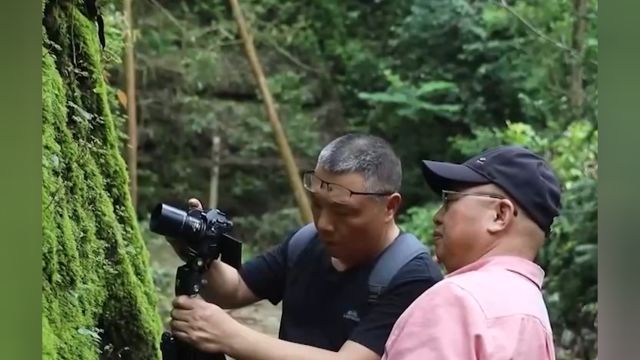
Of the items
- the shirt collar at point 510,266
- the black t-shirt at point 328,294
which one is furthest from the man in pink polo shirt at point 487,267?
the black t-shirt at point 328,294

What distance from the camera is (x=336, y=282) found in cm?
161

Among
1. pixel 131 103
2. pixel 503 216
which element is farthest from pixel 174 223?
pixel 131 103

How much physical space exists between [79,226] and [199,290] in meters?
0.53

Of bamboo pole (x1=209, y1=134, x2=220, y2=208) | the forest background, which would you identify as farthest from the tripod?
bamboo pole (x1=209, y1=134, x2=220, y2=208)

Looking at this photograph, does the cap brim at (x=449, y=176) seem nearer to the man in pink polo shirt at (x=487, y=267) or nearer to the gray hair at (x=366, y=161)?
the man in pink polo shirt at (x=487, y=267)

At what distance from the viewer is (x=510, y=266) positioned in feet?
3.81

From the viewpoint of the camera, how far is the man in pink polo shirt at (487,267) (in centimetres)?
107

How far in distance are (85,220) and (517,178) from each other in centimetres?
117

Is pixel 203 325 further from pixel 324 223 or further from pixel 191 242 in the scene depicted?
pixel 324 223

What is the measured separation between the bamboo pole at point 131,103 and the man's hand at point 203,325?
0.74 metres

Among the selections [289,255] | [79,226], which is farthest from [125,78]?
[289,255]

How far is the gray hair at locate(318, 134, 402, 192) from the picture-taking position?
5.11 ft

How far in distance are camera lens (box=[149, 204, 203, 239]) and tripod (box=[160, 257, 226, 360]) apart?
6 cm

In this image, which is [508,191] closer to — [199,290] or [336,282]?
[336,282]
